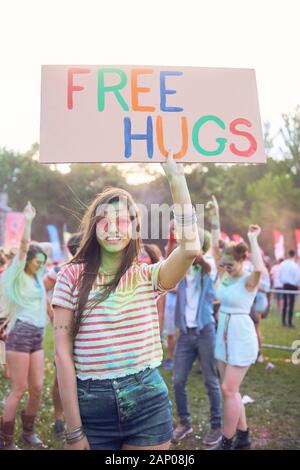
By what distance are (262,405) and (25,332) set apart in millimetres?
2743

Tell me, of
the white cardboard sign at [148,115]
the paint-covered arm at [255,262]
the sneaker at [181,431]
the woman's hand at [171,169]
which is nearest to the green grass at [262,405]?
the sneaker at [181,431]

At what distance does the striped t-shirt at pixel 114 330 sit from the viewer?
1.97 metres

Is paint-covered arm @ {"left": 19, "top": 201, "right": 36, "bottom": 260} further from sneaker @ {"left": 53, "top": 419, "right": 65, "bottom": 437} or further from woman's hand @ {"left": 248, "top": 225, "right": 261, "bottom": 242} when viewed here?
woman's hand @ {"left": 248, "top": 225, "right": 261, "bottom": 242}

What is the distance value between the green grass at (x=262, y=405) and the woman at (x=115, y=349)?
8.32ft

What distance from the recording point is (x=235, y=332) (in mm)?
3998

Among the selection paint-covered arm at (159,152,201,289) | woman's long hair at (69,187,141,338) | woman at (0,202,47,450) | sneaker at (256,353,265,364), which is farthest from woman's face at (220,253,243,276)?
sneaker at (256,353,265,364)

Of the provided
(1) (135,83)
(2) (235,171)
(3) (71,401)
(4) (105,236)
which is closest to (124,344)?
(3) (71,401)

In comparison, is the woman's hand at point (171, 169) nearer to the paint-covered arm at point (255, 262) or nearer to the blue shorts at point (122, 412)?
the blue shorts at point (122, 412)

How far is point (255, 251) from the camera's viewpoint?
3998mm

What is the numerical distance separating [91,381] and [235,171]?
41.5m

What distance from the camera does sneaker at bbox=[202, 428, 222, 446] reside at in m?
4.32

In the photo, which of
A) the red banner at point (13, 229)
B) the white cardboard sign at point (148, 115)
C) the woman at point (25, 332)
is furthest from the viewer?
the red banner at point (13, 229)

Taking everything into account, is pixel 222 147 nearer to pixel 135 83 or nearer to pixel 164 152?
pixel 164 152

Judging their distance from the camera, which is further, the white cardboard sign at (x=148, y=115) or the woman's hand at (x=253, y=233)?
the woman's hand at (x=253, y=233)
